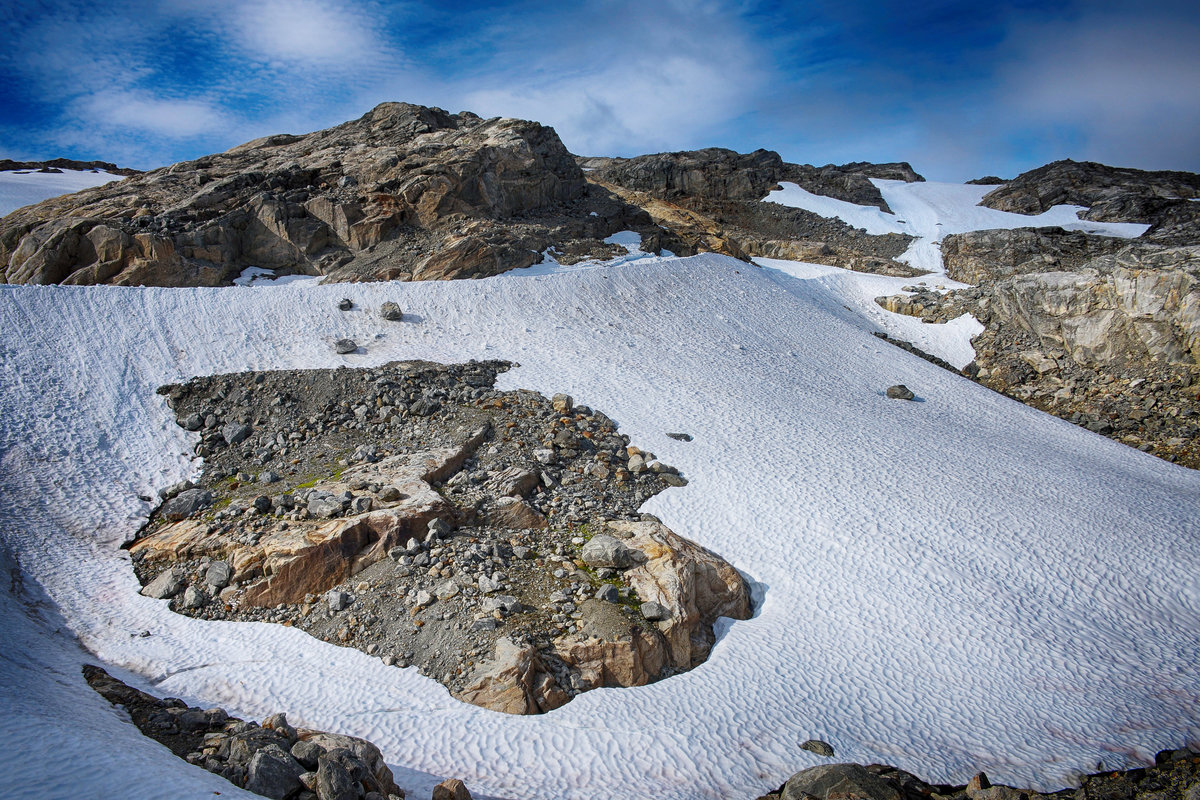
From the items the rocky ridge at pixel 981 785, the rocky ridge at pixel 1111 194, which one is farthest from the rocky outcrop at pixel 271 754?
the rocky ridge at pixel 1111 194

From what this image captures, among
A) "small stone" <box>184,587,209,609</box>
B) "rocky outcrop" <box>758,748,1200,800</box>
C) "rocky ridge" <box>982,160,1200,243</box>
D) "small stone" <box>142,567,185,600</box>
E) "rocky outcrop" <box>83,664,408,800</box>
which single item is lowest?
"rocky outcrop" <box>758,748,1200,800</box>

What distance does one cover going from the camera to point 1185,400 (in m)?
18.1

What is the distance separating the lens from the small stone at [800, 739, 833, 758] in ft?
23.4

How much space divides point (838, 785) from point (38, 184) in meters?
52.4

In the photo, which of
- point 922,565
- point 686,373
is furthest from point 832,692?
point 686,373

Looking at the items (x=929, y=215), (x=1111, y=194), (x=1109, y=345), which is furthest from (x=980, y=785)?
(x=1111, y=194)

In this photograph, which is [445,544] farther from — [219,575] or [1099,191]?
[1099,191]

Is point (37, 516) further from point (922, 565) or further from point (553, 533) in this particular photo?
point (922, 565)

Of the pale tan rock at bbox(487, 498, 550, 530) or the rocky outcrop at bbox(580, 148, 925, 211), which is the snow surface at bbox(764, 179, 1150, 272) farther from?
the pale tan rock at bbox(487, 498, 550, 530)

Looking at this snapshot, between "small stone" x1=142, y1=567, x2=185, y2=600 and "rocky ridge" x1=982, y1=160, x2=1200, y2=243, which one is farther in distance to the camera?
"rocky ridge" x1=982, y1=160, x2=1200, y2=243

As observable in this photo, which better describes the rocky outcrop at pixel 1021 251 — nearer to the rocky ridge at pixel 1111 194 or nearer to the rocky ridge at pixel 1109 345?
the rocky ridge at pixel 1111 194

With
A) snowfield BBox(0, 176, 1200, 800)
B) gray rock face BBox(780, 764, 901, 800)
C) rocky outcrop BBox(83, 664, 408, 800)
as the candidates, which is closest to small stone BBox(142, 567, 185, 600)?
snowfield BBox(0, 176, 1200, 800)

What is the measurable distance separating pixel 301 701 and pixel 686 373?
12.4 m

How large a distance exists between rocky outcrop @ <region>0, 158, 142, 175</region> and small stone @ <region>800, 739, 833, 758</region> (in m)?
53.7
